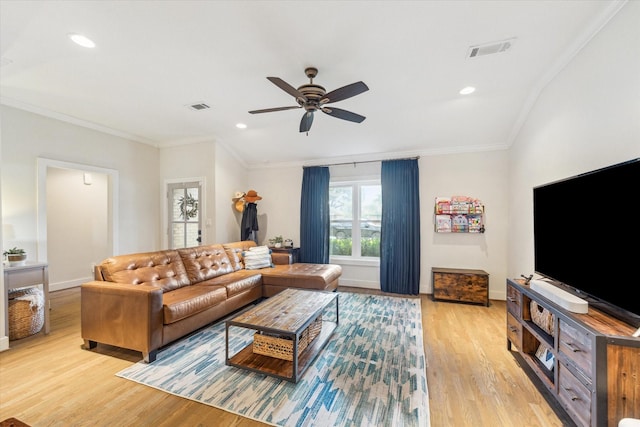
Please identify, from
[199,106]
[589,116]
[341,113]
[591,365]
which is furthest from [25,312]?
[589,116]

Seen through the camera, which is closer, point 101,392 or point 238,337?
point 101,392

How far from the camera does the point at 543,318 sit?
1.99 metres

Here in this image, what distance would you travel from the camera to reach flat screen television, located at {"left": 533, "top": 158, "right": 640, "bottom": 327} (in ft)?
4.62

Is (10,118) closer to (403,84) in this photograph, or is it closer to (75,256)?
(75,256)

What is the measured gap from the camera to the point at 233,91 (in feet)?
10.4

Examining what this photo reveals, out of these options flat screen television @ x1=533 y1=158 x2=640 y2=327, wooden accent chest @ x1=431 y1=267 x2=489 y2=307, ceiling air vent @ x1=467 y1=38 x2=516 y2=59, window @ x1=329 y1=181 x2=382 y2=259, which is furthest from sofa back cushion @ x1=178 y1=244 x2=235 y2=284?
ceiling air vent @ x1=467 y1=38 x2=516 y2=59

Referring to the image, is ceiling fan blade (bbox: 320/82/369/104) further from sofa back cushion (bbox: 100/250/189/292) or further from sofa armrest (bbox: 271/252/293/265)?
sofa armrest (bbox: 271/252/293/265)

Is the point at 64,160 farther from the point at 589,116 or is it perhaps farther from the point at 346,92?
the point at 589,116

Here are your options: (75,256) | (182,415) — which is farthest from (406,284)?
(75,256)

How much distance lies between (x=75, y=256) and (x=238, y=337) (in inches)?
163

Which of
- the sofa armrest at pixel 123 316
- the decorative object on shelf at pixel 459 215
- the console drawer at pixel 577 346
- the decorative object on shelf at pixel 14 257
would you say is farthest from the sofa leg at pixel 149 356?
the decorative object on shelf at pixel 459 215

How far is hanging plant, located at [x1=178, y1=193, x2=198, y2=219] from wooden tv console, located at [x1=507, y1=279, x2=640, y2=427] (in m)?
5.01

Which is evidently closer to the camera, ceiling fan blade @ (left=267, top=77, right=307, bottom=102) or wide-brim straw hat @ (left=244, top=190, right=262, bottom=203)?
ceiling fan blade @ (left=267, top=77, right=307, bottom=102)

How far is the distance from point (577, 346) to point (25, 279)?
4.79m
